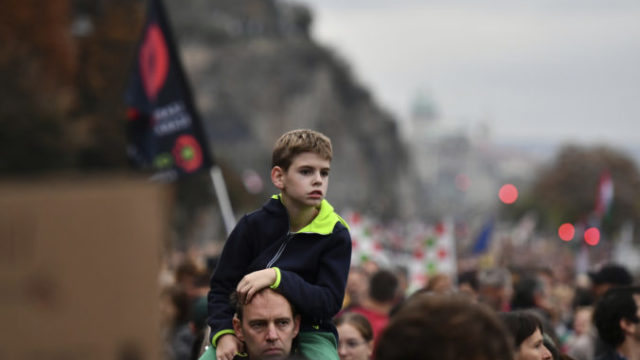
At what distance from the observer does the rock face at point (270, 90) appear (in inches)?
3878

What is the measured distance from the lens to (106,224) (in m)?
1.82

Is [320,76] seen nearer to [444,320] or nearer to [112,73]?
[112,73]

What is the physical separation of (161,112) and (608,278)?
3.99 metres

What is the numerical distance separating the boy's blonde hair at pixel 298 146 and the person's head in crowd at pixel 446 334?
144 cm

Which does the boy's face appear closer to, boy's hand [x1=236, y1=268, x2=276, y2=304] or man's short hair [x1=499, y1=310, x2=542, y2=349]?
boy's hand [x1=236, y1=268, x2=276, y2=304]

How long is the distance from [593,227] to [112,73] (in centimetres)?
2527

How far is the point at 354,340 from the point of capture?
20.5 ft

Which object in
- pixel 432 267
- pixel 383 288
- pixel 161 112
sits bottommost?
pixel 432 267

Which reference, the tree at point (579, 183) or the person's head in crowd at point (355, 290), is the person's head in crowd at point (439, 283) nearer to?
the person's head in crowd at point (355, 290)

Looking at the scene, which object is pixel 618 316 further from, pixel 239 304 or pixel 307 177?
pixel 239 304

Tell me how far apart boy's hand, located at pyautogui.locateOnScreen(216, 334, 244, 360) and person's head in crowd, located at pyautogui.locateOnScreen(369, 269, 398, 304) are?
4.28 metres

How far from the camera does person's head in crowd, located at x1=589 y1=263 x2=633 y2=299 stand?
328 inches

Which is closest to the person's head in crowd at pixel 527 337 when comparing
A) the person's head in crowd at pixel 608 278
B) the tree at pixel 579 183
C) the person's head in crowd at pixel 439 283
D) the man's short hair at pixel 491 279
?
the person's head in crowd at pixel 608 278

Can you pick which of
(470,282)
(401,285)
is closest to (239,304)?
(470,282)
